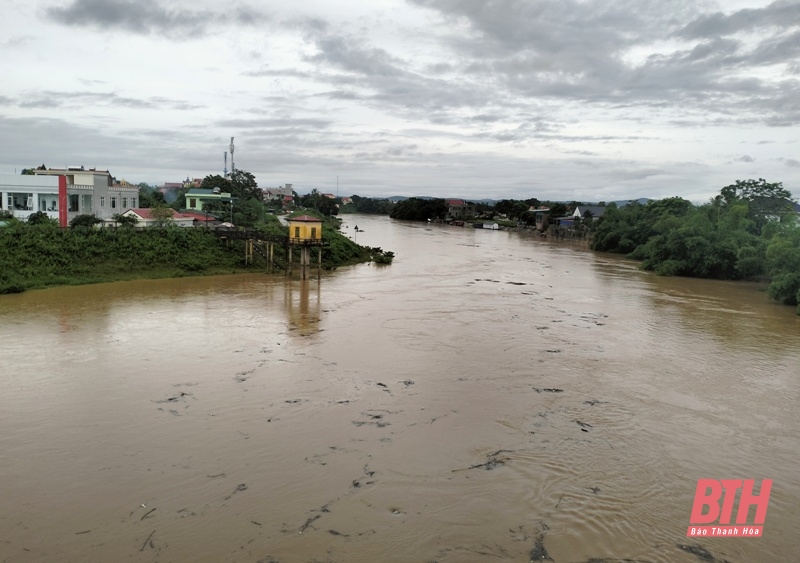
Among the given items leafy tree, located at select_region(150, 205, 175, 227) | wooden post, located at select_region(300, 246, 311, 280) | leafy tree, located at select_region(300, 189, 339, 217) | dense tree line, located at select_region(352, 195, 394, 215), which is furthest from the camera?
dense tree line, located at select_region(352, 195, 394, 215)

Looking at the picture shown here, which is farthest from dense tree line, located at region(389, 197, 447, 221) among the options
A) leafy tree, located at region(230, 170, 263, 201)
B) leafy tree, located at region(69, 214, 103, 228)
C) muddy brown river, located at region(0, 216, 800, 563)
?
muddy brown river, located at region(0, 216, 800, 563)

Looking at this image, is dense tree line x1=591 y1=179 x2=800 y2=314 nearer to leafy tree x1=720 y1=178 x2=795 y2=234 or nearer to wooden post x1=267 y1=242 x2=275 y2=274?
leafy tree x1=720 y1=178 x2=795 y2=234

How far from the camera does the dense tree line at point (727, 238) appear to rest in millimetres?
24516

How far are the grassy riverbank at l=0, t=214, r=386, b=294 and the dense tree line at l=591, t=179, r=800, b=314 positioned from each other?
897 inches

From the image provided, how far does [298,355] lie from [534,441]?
22.7 ft

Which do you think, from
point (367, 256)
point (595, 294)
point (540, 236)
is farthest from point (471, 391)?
point (540, 236)

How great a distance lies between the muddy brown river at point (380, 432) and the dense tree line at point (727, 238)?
18.1 ft

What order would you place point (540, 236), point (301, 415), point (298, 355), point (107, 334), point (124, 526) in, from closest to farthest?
point (124, 526) < point (301, 415) < point (298, 355) < point (107, 334) < point (540, 236)

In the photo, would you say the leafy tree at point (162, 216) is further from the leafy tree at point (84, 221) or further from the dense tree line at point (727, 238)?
the dense tree line at point (727, 238)

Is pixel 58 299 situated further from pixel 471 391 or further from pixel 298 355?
pixel 471 391

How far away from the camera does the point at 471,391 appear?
12383 millimetres

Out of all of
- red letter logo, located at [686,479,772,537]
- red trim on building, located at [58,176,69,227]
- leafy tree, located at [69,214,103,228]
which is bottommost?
red letter logo, located at [686,479,772,537]

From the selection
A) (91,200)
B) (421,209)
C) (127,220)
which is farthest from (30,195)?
(421,209)

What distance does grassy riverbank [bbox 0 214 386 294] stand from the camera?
2347cm
